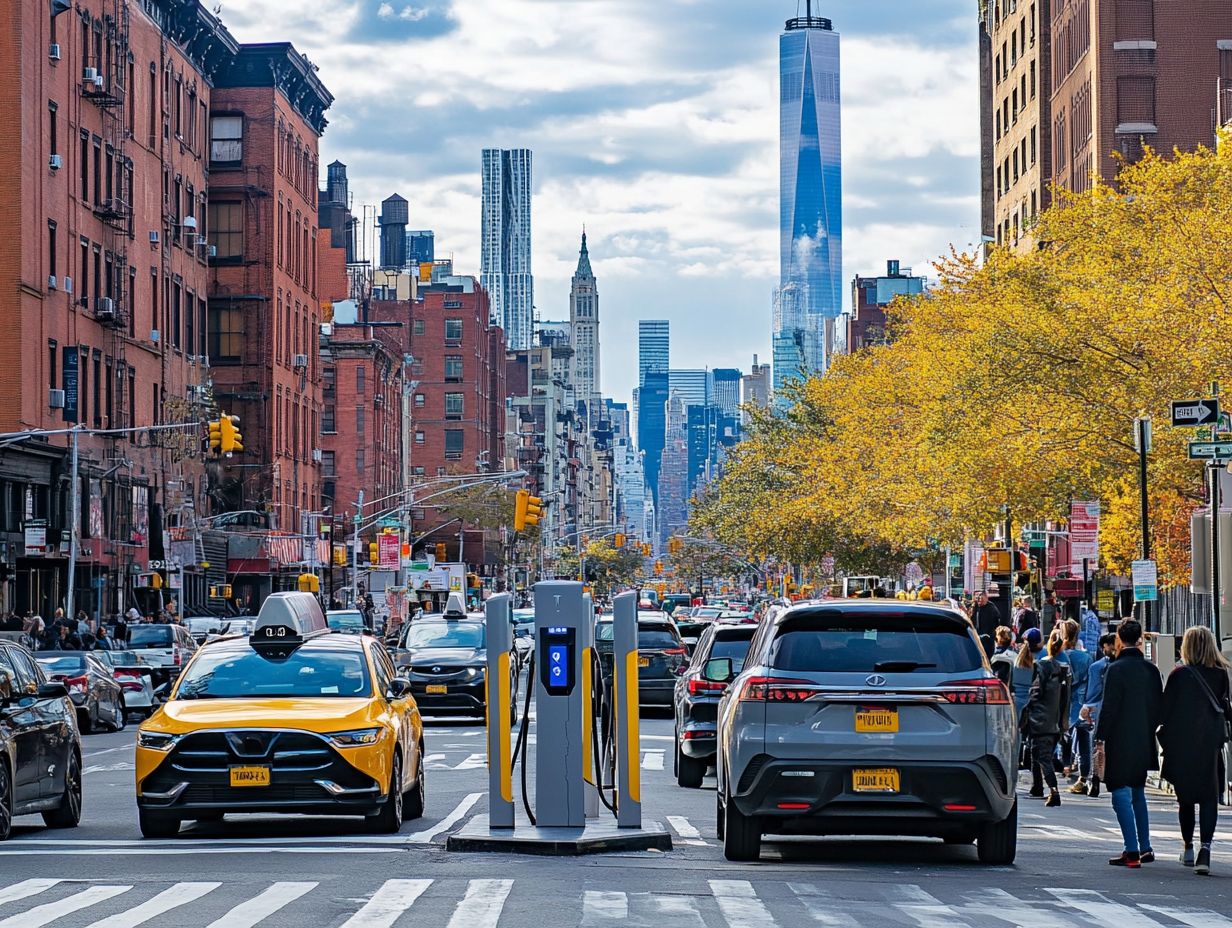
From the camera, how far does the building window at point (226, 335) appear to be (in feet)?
296

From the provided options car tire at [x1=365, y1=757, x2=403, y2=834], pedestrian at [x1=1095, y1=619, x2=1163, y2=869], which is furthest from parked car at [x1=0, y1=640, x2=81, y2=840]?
pedestrian at [x1=1095, y1=619, x2=1163, y2=869]

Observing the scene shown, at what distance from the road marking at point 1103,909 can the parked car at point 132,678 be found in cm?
2863

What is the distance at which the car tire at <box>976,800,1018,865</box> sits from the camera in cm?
1471

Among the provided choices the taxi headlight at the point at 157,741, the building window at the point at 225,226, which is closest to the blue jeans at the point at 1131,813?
the taxi headlight at the point at 157,741

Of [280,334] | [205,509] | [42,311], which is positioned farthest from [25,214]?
[280,334]

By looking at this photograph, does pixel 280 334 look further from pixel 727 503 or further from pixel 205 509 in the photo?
pixel 727 503

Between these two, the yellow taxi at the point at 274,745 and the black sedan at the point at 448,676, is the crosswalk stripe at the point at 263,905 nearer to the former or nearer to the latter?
the yellow taxi at the point at 274,745

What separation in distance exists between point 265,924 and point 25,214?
49.5 metres

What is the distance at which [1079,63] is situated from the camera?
75.2m

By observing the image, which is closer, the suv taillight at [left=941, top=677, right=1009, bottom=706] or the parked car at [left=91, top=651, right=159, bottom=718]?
the suv taillight at [left=941, top=677, right=1009, bottom=706]

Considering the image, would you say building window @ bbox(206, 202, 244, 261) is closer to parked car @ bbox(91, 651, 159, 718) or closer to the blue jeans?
parked car @ bbox(91, 651, 159, 718)

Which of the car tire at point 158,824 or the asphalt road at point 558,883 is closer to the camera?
the asphalt road at point 558,883

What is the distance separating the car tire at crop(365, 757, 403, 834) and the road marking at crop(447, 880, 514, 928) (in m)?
3.54

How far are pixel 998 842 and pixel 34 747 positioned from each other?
8.07 meters
